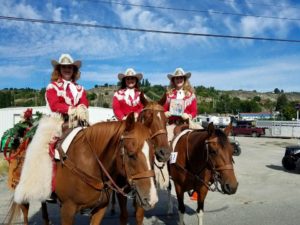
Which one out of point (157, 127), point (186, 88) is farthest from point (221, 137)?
point (186, 88)

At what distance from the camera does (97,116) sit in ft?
105

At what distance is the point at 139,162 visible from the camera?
355cm

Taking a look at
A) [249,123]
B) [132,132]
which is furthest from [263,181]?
[249,123]

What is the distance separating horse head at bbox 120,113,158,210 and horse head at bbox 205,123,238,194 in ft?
6.22

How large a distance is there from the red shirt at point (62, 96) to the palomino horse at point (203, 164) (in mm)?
2047

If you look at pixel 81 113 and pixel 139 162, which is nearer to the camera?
pixel 139 162

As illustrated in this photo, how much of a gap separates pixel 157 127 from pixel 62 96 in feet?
5.08

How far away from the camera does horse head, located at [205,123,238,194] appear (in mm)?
5066

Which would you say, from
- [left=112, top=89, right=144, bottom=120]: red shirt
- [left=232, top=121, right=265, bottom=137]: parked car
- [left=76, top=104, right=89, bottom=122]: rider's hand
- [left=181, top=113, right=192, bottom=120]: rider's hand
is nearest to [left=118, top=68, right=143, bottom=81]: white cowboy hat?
[left=112, top=89, right=144, bottom=120]: red shirt

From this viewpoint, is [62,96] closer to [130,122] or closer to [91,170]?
[91,170]

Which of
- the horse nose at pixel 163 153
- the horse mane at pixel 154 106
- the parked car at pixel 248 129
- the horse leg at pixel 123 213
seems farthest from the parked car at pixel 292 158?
the parked car at pixel 248 129

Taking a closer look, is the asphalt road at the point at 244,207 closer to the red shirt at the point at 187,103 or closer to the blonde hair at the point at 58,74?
the red shirt at the point at 187,103

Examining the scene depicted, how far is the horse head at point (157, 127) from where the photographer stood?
4.74 metres

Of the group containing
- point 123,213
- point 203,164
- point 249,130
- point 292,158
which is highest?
point 203,164
